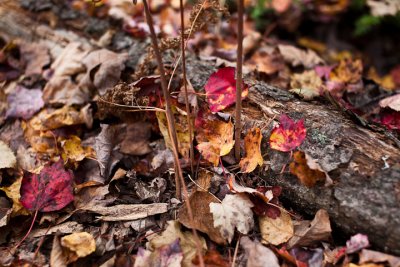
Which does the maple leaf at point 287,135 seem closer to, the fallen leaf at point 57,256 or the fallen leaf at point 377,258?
the fallen leaf at point 377,258

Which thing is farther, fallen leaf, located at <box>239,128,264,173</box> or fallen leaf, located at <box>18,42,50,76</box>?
fallen leaf, located at <box>18,42,50,76</box>

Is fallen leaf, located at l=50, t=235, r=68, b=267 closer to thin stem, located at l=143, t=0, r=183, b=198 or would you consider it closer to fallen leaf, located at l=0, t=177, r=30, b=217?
fallen leaf, located at l=0, t=177, r=30, b=217

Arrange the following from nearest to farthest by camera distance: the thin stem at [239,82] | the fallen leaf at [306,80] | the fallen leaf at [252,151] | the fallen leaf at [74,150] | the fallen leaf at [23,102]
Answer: the thin stem at [239,82] → the fallen leaf at [252,151] → the fallen leaf at [74,150] → the fallen leaf at [23,102] → the fallen leaf at [306,80]

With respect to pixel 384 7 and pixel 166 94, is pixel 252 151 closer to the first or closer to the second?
pixel 166 94

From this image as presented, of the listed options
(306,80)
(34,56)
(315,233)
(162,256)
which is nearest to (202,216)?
(162,256)

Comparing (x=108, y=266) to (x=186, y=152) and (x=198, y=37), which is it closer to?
(x=186, y=152)

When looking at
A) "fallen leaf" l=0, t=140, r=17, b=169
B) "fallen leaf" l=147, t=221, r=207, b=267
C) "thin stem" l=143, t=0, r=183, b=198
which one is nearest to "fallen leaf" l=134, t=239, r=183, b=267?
"fallen leaf" l=147, t=221, r=207, b=267

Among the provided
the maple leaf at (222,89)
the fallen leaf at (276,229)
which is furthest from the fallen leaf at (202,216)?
the maple leaf at (222,89)
